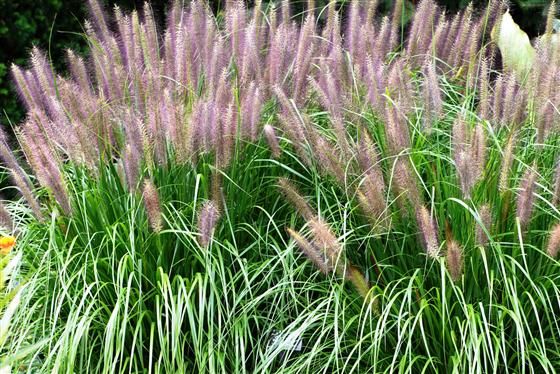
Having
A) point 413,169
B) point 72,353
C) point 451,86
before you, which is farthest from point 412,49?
point 72,353

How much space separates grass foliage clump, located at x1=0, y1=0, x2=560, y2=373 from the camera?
2.89 metres

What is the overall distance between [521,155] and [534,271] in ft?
1.69

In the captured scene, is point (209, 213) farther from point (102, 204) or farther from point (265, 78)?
point (265, 78)

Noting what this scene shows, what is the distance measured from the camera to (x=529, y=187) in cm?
268

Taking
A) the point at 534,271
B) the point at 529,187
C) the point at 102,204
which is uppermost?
the point at 529,187

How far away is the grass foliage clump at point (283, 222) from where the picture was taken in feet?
9.48

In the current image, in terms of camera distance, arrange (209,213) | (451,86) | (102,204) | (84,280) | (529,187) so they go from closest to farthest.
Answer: (529,187), (209,213), (84,280), (102,204), (451,86)

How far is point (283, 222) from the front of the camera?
353cm

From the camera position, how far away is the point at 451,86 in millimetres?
3984

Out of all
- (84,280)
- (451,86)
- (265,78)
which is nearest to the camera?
(84,280)

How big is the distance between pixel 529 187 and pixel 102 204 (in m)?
1.60

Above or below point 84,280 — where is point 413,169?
above

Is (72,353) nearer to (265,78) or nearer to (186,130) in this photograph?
(186,130)

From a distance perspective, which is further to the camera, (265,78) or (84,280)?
(265,78)
